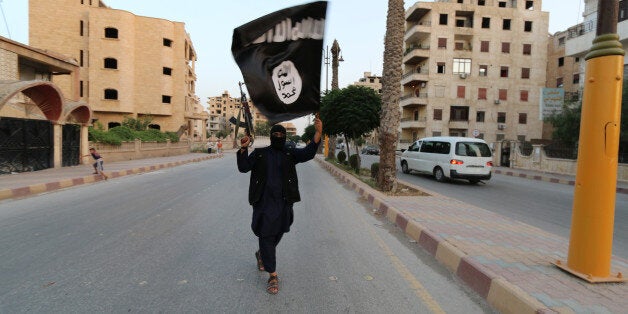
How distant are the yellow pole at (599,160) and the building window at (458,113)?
46.3 m

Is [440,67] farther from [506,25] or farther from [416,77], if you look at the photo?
[506,25]

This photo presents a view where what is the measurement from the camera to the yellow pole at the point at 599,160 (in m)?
3.45

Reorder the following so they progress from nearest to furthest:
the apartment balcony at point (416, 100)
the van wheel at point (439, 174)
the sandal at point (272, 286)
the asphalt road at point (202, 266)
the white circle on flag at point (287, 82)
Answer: the asphalt road at point (202, 266), the sandal at point (272, 286), the white circle on flag at point (287, 82), the van wheel at point (439, 174), the apartment balcony at point (416, 100)

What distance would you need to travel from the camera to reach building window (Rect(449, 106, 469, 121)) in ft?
155

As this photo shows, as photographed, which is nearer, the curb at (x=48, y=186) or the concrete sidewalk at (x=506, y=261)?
the concrete sidewalk at (x=506, y=261)

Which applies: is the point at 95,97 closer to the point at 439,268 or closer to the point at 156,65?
the point at 156,65

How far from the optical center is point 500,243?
16.4ft

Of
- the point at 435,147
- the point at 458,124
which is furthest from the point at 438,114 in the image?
the point at 435,147

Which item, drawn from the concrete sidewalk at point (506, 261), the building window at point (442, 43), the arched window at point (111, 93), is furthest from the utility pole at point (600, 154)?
the building window at point (442, 43)

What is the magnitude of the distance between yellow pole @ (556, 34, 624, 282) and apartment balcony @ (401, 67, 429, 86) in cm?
4548

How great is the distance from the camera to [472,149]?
46.2 feet

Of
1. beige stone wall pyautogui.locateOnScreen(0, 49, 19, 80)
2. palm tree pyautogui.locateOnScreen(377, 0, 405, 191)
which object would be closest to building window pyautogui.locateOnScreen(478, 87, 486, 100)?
palm tree pyautogui.locateOnScreen(377, 0, 405, 191)

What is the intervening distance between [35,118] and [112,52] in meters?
26.6

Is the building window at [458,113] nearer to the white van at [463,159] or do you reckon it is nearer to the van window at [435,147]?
the van window at [435,147]
